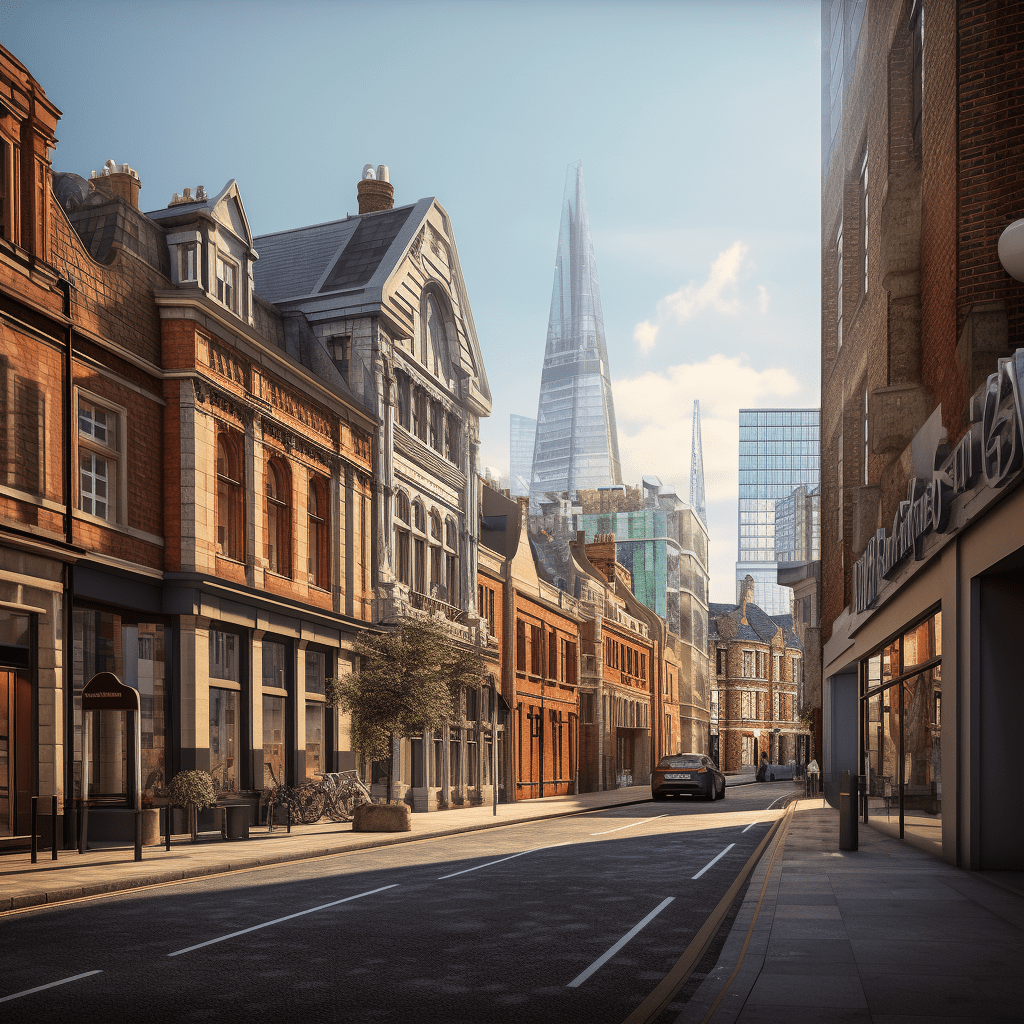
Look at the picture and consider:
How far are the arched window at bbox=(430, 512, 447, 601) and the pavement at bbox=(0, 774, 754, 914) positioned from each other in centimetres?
1097

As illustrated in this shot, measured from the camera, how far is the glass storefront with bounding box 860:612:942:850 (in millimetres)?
18156

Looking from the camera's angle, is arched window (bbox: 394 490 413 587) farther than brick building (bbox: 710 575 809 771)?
No

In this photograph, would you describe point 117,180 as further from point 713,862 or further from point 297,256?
point 713,862

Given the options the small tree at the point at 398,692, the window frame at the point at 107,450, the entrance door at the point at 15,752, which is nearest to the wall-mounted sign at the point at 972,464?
the small tree at the point at 398,692

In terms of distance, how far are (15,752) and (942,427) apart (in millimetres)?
14534

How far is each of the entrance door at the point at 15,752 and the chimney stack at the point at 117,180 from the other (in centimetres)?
1381

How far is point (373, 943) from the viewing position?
1021 cm

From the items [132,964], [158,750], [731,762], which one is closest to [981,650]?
[132,964]

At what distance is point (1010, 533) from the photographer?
1338 centimetres

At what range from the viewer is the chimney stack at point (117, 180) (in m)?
28.5

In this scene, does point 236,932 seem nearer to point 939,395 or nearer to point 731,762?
point 939,395

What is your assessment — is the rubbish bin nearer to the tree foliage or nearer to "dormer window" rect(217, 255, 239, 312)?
the tree foliage

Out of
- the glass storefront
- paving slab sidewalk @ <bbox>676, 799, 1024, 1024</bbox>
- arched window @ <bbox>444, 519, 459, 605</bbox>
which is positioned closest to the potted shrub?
paving slab sidewalk @ <bbox>676, 799, 1024, 1024</bbox>

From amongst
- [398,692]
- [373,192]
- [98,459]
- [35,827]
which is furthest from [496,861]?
[373,192]
